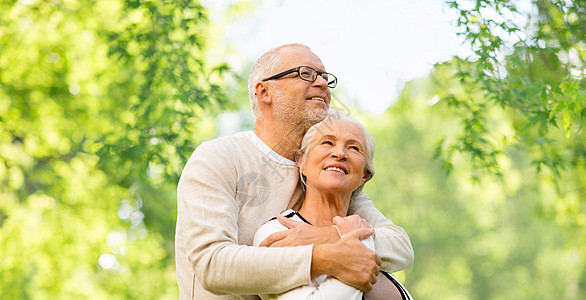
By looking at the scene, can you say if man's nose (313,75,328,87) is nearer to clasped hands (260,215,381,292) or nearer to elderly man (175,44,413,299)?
elderly man (175,44,413,299)

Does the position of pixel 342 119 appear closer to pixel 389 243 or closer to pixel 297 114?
pixel 297 114

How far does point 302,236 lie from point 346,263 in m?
0.20

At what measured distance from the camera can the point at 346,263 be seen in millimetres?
1971

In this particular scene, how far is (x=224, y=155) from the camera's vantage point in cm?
240

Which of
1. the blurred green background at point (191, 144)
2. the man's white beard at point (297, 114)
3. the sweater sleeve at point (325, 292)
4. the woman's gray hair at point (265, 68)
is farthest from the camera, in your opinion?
the blurred green background at point (191, 144)

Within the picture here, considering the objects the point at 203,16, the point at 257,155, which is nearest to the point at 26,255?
the point at 203,16

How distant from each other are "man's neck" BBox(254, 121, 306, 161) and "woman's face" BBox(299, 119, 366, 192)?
0.17m

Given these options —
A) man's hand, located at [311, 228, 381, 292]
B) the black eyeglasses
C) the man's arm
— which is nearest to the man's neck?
the black eyeglasses

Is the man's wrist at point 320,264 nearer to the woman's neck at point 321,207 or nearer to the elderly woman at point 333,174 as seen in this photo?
the elderly woman at point 333,174

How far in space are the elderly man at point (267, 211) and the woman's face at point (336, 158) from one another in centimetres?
16

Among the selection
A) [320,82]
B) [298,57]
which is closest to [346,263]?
[320,82]

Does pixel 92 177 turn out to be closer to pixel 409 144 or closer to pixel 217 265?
pixel 217 265

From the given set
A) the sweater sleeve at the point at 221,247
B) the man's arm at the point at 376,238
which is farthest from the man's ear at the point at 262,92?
the man's arm at the point at 376,238

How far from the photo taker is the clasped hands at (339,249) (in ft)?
6.44
